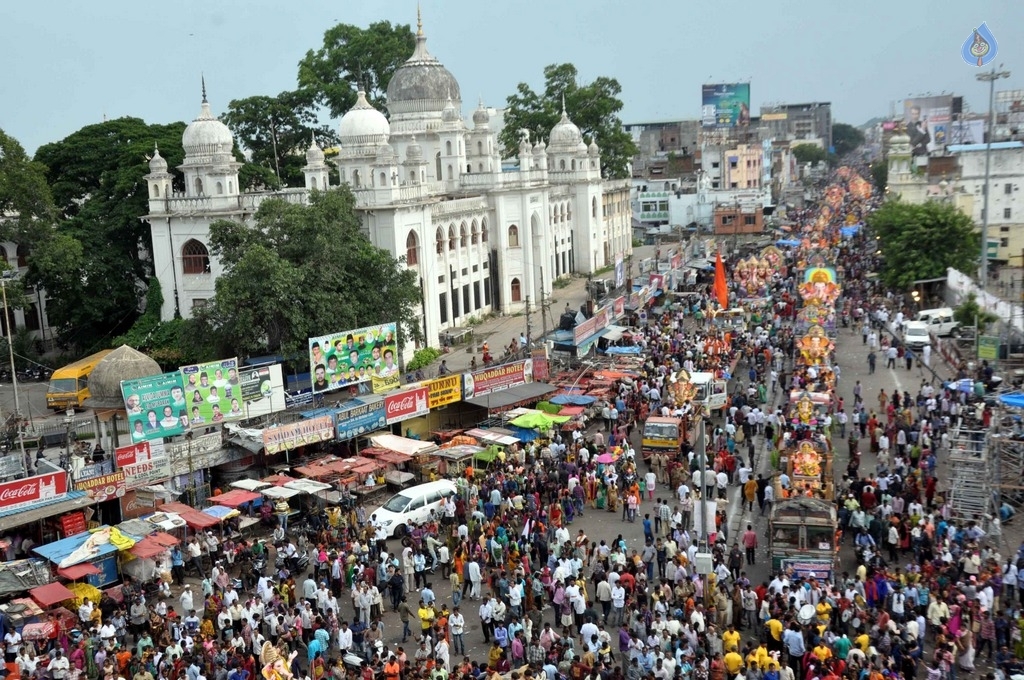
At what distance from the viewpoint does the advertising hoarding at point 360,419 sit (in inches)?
985

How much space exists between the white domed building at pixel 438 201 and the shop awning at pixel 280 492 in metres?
17.4

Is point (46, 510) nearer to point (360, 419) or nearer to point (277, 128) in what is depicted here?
point (360, 419)

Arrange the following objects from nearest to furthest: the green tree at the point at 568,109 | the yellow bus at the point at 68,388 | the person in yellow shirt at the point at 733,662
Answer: the person in yellow shirt at the point at 733,662, the yellow bus at the point at 68,388, the green tree at the point at 568,109

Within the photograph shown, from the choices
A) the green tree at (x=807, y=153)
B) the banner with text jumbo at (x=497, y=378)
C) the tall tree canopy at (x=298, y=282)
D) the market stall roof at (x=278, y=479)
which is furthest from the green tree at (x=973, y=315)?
the green tree at (x=807, y=153)

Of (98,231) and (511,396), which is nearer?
(511,396)

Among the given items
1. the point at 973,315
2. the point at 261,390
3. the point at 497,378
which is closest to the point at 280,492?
the point at 261,390

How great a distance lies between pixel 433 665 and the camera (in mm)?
14211

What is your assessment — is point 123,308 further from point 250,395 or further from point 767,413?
point 767,413

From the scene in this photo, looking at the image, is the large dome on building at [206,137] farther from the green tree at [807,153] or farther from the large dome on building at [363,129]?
the green tree at [807,153]

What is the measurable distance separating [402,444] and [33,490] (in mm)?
8219

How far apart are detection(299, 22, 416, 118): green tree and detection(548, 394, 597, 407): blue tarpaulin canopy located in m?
35.0

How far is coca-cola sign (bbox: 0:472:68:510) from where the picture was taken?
773 inches

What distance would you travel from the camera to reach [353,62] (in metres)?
59.7

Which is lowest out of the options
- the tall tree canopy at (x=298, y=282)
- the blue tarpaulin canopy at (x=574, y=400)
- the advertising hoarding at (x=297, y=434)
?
the blue tarpaulin canopy at (x=574, y=400)
